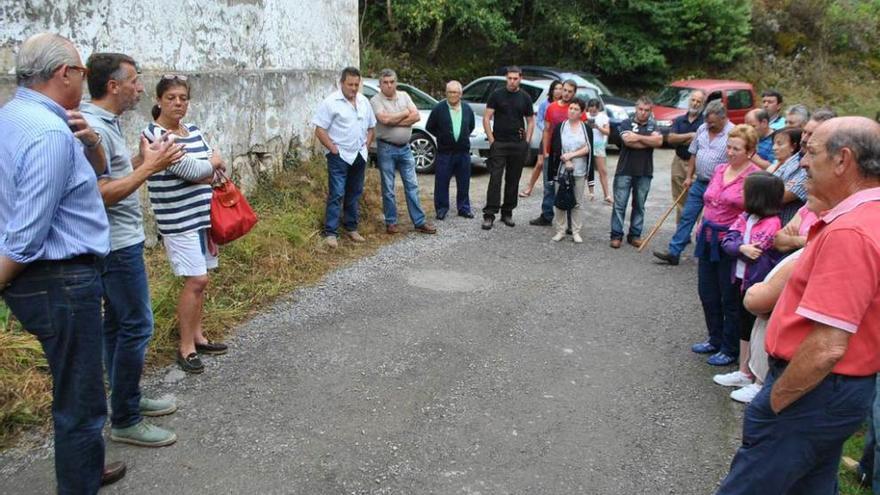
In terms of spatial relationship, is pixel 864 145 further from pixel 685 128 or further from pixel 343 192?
pixel 685 128

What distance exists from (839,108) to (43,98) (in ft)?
74.6

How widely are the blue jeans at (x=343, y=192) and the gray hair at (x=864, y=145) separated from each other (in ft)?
18.6

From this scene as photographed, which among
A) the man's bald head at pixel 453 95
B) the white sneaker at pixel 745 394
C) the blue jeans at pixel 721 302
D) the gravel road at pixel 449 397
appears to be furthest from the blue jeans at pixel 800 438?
the man's bald head at pixel 453 95

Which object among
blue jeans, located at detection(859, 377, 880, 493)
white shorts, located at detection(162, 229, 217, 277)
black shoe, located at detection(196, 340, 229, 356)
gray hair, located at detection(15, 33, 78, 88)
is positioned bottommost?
black shoe, located at detection(196, 340, 229, 356)

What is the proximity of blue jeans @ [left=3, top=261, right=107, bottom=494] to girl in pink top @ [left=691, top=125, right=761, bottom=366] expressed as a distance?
4028 millimetres

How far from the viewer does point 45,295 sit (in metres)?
2.67

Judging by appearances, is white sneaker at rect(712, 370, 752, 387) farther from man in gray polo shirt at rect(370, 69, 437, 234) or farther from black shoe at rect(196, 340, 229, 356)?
man in gray polo shirt at rect(370, 69, 437, 234)

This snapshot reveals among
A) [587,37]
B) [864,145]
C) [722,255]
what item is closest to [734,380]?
[722,255]

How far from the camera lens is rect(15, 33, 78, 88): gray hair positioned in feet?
8.55

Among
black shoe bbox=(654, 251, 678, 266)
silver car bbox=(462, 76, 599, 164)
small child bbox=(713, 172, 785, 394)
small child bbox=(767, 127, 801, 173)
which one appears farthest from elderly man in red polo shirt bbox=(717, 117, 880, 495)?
silver car bbox=(462, 76, 599, 164)

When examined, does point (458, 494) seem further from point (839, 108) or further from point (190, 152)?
point (839, 108)

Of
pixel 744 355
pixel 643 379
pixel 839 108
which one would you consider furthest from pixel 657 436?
pixel 839 108

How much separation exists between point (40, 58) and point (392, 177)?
18.1 feet

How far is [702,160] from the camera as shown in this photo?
6.83 m
